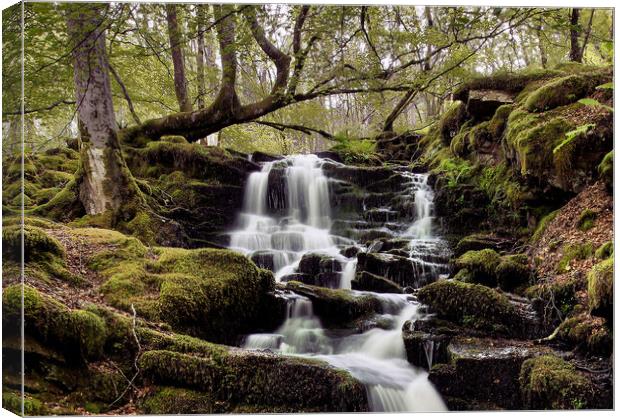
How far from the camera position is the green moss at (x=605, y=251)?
12.9ft

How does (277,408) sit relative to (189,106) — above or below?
below

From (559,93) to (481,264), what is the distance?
2000 millimetres

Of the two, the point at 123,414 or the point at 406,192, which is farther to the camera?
the point at 406,192

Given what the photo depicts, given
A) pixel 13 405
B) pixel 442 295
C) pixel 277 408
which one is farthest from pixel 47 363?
pixel 442 295

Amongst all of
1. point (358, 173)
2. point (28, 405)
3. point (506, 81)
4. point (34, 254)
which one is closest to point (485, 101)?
point (506, 81)

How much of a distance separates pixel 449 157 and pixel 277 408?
11.9 ft

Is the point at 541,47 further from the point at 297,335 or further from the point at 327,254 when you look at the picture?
the point at 297,335

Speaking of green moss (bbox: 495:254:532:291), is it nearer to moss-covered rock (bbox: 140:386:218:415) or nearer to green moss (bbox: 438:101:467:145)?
green moss (bbox: 438:101:467:145)

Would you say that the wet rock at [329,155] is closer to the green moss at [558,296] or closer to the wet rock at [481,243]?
the wet rock at [481,243]

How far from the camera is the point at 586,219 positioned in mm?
4309

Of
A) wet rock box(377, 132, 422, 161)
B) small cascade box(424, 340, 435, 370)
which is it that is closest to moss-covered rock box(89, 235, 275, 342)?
small cascade box(424, 340, 435, 370)

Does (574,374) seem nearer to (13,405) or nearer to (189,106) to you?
(13,405)

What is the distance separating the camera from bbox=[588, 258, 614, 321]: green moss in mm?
3535

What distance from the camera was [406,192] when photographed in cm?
526
